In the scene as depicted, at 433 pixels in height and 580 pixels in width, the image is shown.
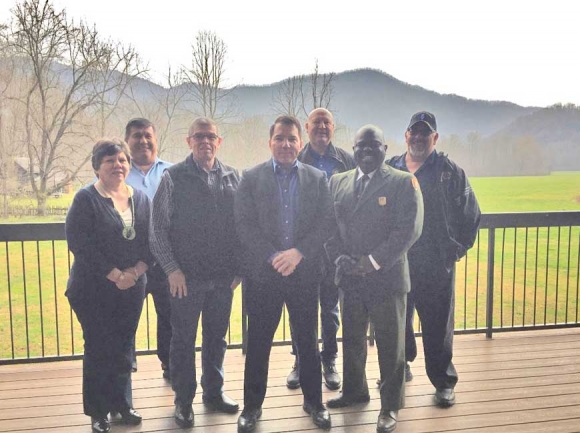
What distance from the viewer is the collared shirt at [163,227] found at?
218cm

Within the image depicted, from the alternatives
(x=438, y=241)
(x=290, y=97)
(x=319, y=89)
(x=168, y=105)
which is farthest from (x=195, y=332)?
(x=319, y=89)

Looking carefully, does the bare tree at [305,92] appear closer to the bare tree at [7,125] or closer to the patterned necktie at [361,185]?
the bare tree at [7,125]

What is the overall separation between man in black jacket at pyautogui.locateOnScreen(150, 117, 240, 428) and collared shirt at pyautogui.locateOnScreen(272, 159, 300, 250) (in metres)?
0.26

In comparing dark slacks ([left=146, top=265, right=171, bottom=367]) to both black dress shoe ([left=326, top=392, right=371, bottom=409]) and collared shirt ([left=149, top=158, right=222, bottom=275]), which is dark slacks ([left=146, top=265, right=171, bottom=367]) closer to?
collared shirt ([left=149, top=158, right=222, bottom=275])

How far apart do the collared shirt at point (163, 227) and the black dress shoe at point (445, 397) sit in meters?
1.61

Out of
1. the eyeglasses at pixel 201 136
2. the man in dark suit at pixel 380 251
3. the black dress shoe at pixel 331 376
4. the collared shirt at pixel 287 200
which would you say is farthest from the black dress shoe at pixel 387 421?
the eyeglasses at pixel 201 136

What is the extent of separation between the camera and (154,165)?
8.93 feet

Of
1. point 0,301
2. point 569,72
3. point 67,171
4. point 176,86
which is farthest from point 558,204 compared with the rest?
point 0,301

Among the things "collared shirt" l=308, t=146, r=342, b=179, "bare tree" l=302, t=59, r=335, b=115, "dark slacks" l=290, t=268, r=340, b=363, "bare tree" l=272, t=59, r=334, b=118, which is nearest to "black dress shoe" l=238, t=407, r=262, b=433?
"dark slacks" l=290, t=268, r=340, b=363

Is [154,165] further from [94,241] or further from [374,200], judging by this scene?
[374,200]

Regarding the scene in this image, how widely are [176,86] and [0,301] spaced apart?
42.2 feet

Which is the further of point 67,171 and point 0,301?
point 0,301

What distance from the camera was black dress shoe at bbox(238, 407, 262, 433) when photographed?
2238 millimetres

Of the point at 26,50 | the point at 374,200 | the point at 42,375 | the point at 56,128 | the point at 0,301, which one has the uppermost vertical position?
the point at 26,50
